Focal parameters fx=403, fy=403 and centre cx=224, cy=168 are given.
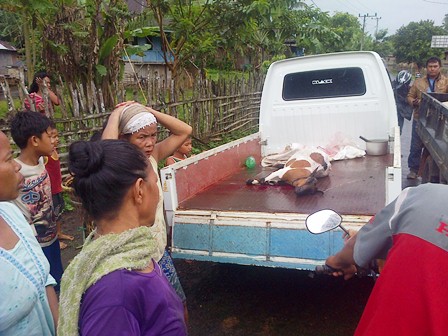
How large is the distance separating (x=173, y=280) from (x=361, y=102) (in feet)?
12.8

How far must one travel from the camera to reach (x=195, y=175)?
356cm

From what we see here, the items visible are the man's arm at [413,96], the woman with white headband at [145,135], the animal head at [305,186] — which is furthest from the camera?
the man's arm at [413,96]

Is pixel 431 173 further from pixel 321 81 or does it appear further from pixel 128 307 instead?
pixel 128 307

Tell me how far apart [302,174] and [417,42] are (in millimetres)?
42707

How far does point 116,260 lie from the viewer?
1.17 m

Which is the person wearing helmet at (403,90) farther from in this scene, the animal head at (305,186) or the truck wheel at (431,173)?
the animal head at (305,186)

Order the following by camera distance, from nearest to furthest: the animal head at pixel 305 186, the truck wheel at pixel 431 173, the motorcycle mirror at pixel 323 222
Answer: the motorcycle mirror at pixel 323 222 < the animal head at pixel 305 186 < the truck wheel at pixel 431 173

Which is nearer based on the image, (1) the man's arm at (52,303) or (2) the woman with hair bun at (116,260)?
(2) the woman with hair bun at (116,260)

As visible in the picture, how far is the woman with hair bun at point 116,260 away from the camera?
111cm

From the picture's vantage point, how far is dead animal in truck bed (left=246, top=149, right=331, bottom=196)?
3528 millimetres

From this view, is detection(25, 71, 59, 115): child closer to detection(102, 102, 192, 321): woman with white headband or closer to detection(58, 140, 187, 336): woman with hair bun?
detection(102, 102, 192, 321): woman with white headband

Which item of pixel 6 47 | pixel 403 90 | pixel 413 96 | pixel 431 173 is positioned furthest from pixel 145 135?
pixel 6 47

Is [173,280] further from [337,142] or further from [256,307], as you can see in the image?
[337,142]

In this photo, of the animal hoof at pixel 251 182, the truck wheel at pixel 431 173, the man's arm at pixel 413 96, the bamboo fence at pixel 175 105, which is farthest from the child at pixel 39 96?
Answer: the man's arm at pixel 413 96
